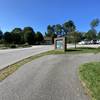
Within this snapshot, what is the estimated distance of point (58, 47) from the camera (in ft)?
93.0

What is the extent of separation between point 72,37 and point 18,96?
34.8m

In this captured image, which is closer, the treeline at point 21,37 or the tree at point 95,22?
the tree at point 95,22

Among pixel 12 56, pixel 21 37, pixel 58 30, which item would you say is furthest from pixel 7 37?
pixel 58 30

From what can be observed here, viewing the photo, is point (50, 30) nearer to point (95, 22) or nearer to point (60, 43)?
point (95, 22)

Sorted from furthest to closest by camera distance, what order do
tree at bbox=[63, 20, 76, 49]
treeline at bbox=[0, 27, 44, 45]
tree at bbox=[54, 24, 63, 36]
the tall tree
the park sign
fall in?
the tall tree < tree at bbox=[54, 24, 63, 36] < treeline at bbox=[0, 27, 44, 45] < tree at bbox=[63, 20, 76, 49] < the park sign

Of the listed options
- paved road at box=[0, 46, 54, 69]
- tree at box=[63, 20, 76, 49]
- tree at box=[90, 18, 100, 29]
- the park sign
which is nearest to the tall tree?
tree at box=[63, 20, 76, 49]

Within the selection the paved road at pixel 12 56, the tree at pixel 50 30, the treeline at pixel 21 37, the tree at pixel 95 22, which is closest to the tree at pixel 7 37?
the treeline at pixel 21 37

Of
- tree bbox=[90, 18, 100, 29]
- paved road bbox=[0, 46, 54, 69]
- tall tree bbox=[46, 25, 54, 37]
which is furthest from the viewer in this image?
tall tree bbox=[46, 25, 54, 37]

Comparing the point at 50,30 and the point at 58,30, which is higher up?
the point at 50,30

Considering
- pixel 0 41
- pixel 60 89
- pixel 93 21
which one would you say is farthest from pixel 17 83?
pixel 0 41

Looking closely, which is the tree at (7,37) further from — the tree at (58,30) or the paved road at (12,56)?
the tree at (58,30)

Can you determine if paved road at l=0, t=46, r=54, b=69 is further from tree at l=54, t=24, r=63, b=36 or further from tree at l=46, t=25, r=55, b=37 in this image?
tree at l=46, t=25, r=55, b=37

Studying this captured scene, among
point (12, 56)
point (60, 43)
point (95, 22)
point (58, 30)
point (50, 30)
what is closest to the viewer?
point (12, 56)

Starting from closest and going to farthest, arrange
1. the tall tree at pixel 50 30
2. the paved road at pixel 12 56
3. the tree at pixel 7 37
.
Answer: the paved road at pixel 12 56 → the tree at pixel 7 37 → the tall tree at pixel 50 30
